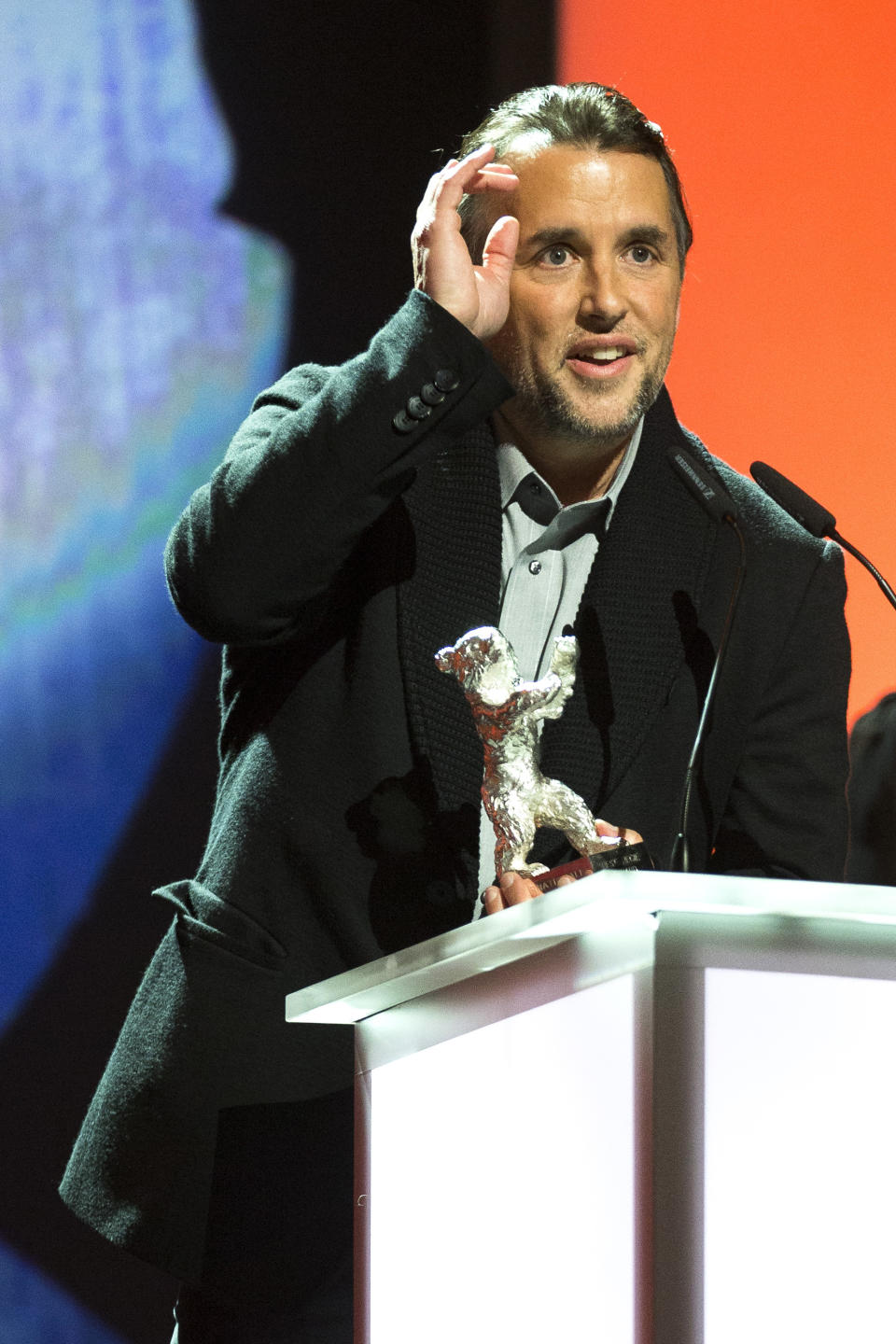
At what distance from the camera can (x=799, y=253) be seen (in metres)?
2.47

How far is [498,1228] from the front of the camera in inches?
37.2

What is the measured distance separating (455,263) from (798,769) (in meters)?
0.62

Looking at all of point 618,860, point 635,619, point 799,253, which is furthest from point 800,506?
point 799,253

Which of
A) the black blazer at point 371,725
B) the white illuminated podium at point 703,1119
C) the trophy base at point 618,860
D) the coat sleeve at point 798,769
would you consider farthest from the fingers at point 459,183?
the white illuminated podium at point 703,1119

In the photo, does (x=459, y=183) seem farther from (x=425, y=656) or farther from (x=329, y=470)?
(x=425, y=656)

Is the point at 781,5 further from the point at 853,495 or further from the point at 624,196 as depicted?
the point at 624,196

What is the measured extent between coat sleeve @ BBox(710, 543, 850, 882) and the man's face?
11.5 inches

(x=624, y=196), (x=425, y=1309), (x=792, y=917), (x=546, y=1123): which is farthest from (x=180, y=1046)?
(x=624, y=196)

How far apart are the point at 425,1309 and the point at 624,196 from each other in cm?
113

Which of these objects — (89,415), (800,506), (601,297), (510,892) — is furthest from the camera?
(89,415)

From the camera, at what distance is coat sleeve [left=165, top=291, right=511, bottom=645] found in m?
1.39

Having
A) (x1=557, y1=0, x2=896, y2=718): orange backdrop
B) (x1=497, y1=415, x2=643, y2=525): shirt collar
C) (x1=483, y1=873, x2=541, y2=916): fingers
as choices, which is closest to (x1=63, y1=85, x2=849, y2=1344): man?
(x1=497, y1=415, x2=643, y2=525): shirt collar

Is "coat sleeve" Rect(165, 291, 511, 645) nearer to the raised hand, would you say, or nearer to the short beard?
the raised hand

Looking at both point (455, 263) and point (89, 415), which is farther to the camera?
point (89, 415)
